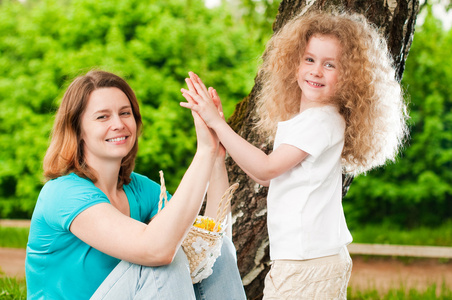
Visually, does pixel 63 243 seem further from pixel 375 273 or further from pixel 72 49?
pixel 72 49

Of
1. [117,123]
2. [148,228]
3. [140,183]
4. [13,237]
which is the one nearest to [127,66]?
[13,237]

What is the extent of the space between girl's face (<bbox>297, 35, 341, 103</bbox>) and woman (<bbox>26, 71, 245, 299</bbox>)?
1.47ft

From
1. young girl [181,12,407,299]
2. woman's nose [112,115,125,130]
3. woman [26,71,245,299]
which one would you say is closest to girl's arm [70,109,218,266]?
woman [26,71,245,299]

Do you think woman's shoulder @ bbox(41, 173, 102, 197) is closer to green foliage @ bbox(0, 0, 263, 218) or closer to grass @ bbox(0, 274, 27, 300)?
grass @ bbox(0, 274, 27, 300)

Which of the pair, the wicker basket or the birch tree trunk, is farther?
the birch tree trunk

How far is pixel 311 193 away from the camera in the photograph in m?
2.00

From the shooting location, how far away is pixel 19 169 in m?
8.04

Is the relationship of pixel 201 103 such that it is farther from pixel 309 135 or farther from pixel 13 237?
pixel 13 237

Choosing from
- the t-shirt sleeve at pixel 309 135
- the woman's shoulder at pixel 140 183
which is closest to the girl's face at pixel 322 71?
the t-shirt sleeve at pixel 309 135

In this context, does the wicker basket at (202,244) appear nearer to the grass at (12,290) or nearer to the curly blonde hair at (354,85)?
the curly blonde hair at (354,85)

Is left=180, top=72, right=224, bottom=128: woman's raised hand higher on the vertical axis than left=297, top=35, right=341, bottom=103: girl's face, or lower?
lower

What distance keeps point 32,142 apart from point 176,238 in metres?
6.74

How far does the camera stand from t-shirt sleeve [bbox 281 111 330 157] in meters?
1.95

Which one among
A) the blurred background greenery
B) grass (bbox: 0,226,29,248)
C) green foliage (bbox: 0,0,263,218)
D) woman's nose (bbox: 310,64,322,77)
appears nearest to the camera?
woman's nose (bbox: 310,64,322,77)
